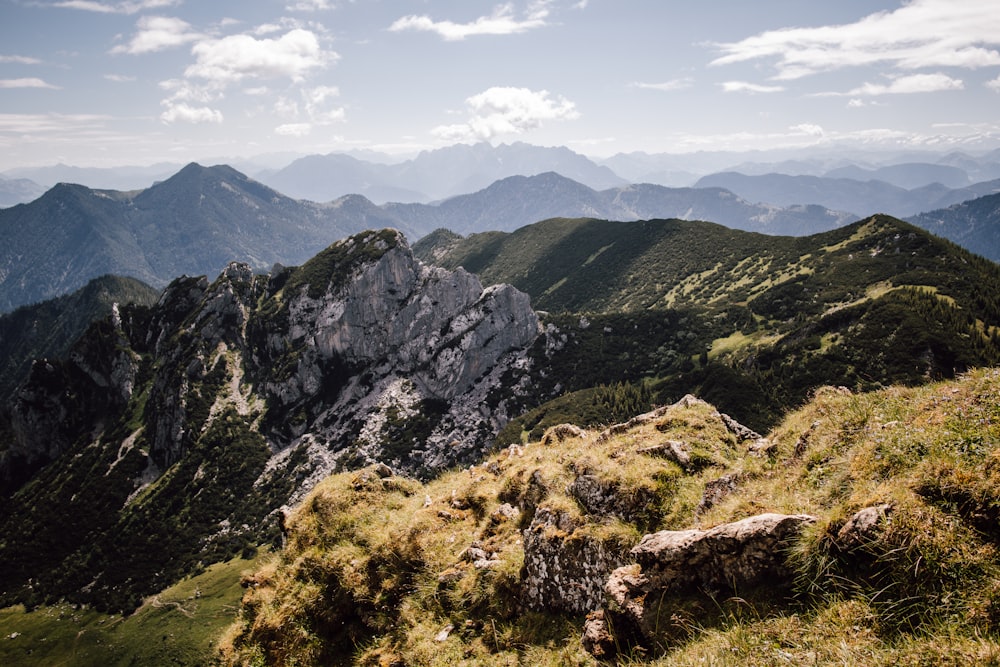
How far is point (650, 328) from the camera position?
147 meters

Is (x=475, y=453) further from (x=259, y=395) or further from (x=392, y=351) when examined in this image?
(x=259, y=395)

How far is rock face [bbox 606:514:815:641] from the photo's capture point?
7129mm

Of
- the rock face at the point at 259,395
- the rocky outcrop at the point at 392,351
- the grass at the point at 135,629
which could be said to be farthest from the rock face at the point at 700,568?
the rocky outcrop at the point at 392,351

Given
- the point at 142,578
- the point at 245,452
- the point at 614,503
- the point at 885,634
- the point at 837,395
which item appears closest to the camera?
the point at 885,634

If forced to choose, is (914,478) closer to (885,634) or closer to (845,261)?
(885,634)

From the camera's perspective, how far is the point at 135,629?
100250mm

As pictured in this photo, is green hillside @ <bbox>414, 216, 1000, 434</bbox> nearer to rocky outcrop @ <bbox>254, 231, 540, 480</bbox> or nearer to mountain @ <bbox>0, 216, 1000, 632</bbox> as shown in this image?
mountain @ <bbox>0, 216, 1000, 632</bbox>

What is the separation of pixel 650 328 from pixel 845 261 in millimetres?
63347

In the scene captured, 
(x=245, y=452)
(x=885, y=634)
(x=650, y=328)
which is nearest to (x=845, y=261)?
(x=650, y=328)

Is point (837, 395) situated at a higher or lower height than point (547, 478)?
higher

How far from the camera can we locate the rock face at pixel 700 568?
7129 millimetres

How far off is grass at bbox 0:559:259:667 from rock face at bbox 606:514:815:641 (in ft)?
369

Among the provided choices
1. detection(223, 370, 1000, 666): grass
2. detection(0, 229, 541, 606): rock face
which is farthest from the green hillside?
detection(223, 370, 1000, 666): grass

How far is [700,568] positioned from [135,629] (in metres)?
139
